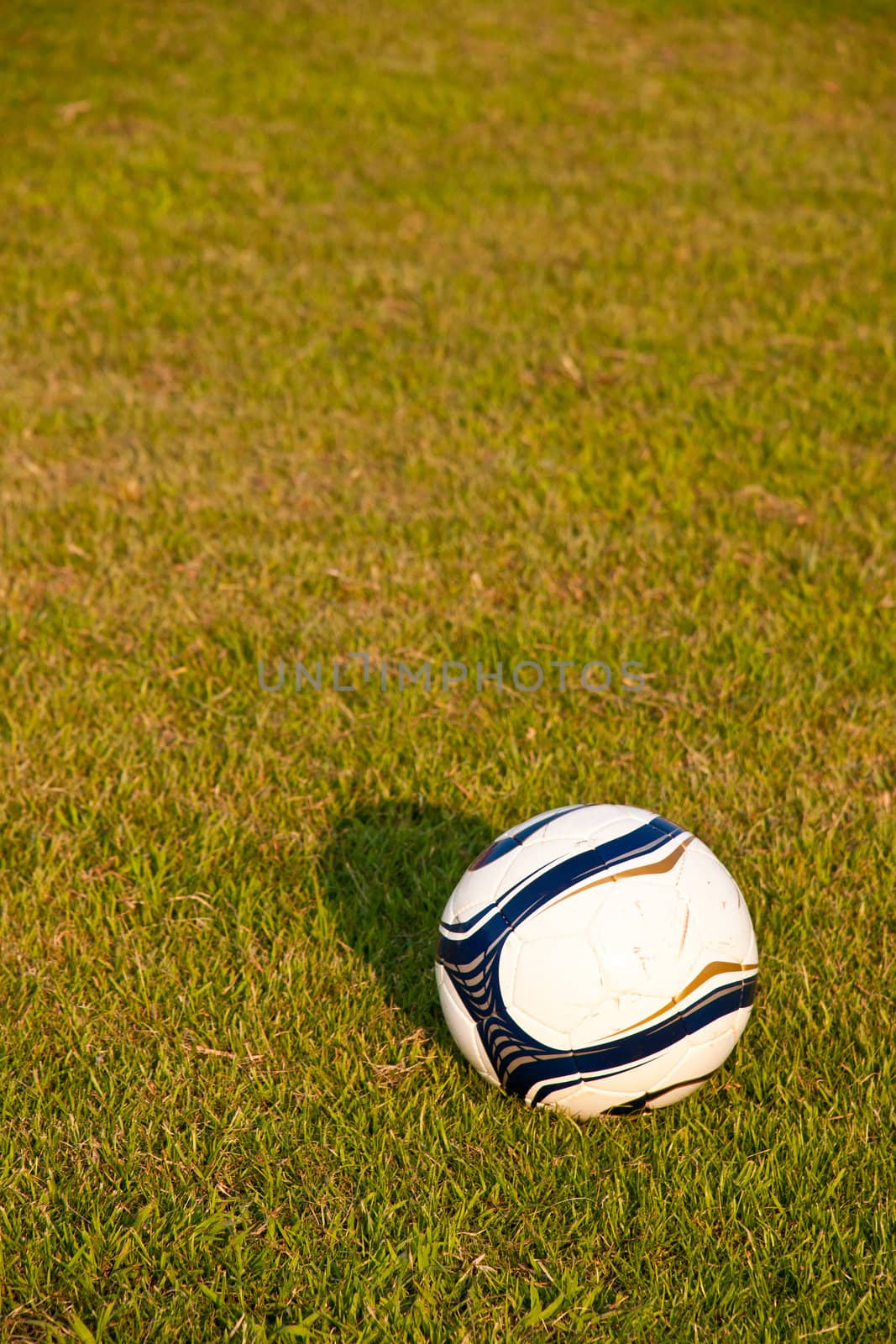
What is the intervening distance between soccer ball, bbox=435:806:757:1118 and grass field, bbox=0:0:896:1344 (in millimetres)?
182

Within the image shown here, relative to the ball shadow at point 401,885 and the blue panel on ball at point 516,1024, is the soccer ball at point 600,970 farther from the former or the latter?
the ball shadow at point 401,885

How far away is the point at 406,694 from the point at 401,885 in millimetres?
1036

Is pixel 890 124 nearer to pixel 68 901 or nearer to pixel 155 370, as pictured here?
pixel 155 370

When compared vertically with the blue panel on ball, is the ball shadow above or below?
below

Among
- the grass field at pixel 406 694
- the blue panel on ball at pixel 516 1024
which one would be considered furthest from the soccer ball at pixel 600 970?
the grass field at pixel 406 694

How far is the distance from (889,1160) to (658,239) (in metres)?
7.90

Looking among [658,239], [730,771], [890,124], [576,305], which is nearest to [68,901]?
[730,771]

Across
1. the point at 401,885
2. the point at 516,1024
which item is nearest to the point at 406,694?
the point at 401,885

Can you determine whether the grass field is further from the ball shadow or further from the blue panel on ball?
the blue panel on ball

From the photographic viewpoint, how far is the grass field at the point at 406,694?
2791mm

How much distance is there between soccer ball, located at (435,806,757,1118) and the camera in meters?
2.89

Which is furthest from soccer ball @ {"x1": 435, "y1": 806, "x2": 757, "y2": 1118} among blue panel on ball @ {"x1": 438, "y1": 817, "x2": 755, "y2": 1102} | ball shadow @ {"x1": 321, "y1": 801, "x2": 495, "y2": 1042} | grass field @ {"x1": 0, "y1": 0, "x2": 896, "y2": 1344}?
ball shadow @ {"x1": 321, "y1": 801, "x2": 495, "y2": 1042}

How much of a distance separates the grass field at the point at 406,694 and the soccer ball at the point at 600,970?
18 cm

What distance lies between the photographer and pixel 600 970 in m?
2.88
